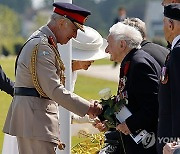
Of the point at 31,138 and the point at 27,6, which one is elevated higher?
the point at 31,138

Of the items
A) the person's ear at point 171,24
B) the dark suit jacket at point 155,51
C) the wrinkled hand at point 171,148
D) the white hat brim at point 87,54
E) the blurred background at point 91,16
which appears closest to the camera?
the wrinkled hand at point 171,148

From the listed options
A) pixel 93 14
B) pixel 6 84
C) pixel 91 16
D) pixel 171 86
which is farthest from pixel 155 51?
pixel 93 14

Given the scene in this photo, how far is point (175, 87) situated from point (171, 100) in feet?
0.35

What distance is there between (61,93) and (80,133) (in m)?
1.75

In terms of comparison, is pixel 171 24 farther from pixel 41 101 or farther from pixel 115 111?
pixel 41 101

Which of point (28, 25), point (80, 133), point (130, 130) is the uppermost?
point (130, 130)

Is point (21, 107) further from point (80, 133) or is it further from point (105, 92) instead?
point (80, 133)

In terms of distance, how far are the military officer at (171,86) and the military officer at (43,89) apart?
2.79ft

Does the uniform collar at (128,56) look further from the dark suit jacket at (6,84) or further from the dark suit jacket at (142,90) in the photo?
the dark suit jacket at (6,84)

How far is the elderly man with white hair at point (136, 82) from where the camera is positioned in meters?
5.73

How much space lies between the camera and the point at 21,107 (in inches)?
223

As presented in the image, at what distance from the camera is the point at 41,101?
566 centimetres

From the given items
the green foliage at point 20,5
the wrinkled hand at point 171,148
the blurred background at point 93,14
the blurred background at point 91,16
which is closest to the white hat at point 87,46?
the wrinkled hand at point 171,148

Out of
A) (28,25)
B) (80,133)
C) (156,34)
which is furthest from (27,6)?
(80,133)
